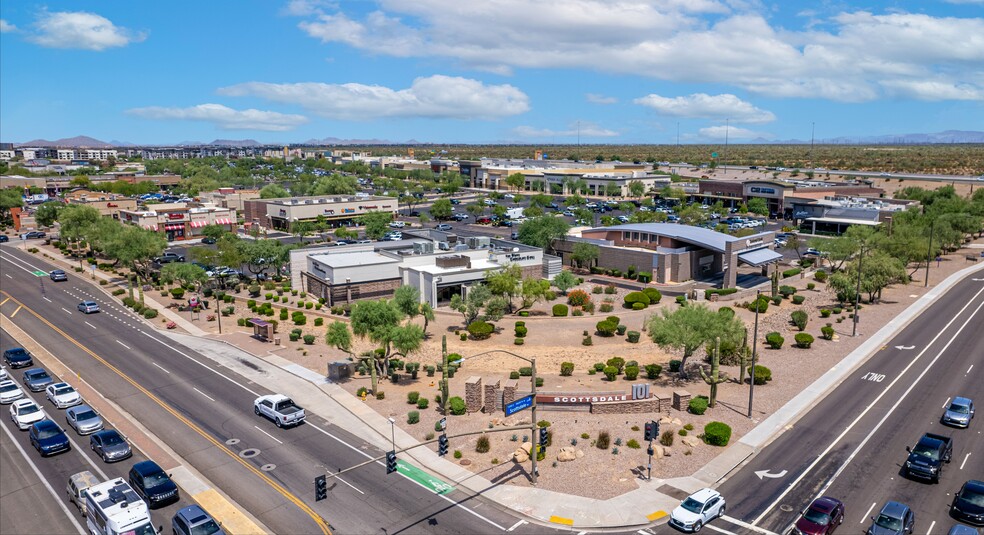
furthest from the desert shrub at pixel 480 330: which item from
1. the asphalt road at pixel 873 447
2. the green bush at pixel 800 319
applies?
the green bush at pixel 800 319

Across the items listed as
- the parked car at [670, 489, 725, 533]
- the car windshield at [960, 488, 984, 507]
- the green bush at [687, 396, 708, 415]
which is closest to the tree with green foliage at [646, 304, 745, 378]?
the green bush at [687, 396, 708, 415]

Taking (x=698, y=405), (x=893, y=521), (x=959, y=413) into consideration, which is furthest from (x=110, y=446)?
(x=959, y=413)

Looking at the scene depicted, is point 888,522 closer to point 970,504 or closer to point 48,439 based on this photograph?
point 970,504

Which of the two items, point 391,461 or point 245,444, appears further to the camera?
point 245,444

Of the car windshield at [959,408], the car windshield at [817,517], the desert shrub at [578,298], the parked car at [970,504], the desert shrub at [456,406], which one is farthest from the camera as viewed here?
the desert shrub at [578,298]

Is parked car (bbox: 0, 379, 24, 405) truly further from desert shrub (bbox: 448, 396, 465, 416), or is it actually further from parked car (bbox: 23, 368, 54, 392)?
desert shrub (bbox: 448, 396, 465, 416)

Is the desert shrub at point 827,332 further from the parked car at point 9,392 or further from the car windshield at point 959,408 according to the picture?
the parked car at point 9,392

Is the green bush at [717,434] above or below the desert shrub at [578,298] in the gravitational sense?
below

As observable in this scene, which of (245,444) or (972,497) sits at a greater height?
(972,497)
